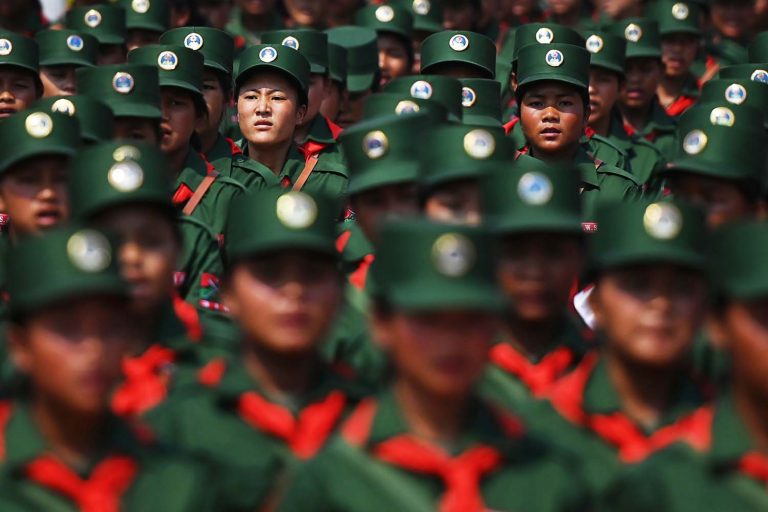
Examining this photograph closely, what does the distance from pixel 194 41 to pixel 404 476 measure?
7144mm

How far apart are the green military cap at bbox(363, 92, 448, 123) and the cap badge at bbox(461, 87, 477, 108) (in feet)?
4.43

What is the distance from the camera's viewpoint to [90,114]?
8.49 metres

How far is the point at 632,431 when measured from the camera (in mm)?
5750

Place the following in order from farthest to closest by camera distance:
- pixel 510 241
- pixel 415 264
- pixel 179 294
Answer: pixel 179 294, pixel 510 241, pixel 415 264

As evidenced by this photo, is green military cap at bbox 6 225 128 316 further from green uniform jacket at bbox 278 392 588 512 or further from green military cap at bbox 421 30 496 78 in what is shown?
green military cap at bbox 421 30 496 78

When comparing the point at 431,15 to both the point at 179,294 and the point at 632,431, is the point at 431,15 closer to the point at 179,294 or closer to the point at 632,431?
the point at 179,294

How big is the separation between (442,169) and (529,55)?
3.95 meters

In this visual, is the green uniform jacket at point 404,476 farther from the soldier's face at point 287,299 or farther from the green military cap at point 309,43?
the green military cap at point 309,43

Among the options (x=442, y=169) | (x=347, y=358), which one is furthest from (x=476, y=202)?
(x=347, y=358)

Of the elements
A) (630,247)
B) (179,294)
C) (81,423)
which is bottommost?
(179,294)

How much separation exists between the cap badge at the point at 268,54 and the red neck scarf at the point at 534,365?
4.74 meters

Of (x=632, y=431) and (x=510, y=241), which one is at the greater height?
(x=510, y=241)

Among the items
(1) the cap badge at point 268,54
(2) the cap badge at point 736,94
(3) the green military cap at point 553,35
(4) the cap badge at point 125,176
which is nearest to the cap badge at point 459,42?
(3) the green military cap at point 553,35

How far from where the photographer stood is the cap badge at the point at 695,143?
318 inches
